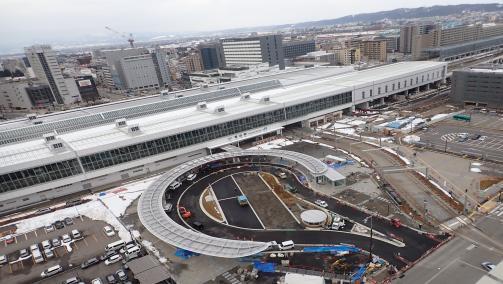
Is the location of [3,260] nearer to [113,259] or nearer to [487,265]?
[113,259]

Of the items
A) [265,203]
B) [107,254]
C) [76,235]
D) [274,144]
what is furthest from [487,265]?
[76,235]

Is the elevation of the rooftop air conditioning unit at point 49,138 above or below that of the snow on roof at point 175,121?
above

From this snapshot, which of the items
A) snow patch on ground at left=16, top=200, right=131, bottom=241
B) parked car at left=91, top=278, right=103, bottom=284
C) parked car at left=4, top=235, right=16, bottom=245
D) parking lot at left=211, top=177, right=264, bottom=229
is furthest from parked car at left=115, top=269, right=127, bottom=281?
parked car at left=4, top=235, right=16, bottom=245

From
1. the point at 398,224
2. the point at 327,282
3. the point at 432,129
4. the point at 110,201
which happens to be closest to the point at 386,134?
the point at 432,129

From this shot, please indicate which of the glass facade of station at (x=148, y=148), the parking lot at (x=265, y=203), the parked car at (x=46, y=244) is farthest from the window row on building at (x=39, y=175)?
the parking lot at (x=265, y=203)

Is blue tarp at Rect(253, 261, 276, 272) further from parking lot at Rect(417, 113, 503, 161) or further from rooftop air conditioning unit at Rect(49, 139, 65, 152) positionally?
parking lot at Rect(417, 113, 503, 161)

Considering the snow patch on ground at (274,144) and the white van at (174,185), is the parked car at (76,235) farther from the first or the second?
the snow patch on ground at (274,144)
